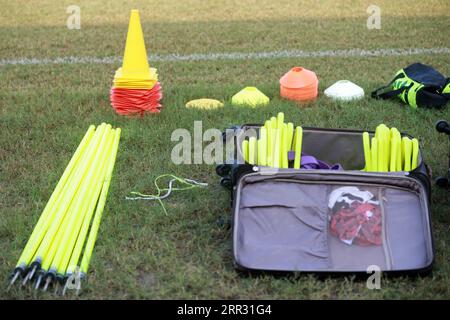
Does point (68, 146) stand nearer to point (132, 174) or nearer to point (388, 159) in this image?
point (132, 174)

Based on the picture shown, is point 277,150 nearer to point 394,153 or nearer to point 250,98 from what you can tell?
point 394,153

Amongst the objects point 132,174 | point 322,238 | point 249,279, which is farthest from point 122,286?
point 132,174

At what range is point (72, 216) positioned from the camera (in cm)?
376

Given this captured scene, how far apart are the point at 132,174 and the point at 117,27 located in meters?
4.65

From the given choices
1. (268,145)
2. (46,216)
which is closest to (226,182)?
(268,145)

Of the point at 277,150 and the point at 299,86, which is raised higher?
the point at 299,86

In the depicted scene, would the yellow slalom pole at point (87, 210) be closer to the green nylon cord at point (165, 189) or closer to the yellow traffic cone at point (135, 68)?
the green nylon cord at point (165, 189)

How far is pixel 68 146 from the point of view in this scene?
4.93 metres

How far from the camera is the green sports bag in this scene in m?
5.46

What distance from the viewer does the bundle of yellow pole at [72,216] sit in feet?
10.7

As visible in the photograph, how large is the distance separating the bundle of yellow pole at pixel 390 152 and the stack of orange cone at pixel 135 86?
206 cm

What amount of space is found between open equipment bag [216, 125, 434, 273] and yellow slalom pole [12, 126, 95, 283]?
1.01m

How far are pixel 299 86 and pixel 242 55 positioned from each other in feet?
5.77

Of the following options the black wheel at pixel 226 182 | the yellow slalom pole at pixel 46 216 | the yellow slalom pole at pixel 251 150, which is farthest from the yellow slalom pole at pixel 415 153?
the yellow slalom pole at pixel 46 216
